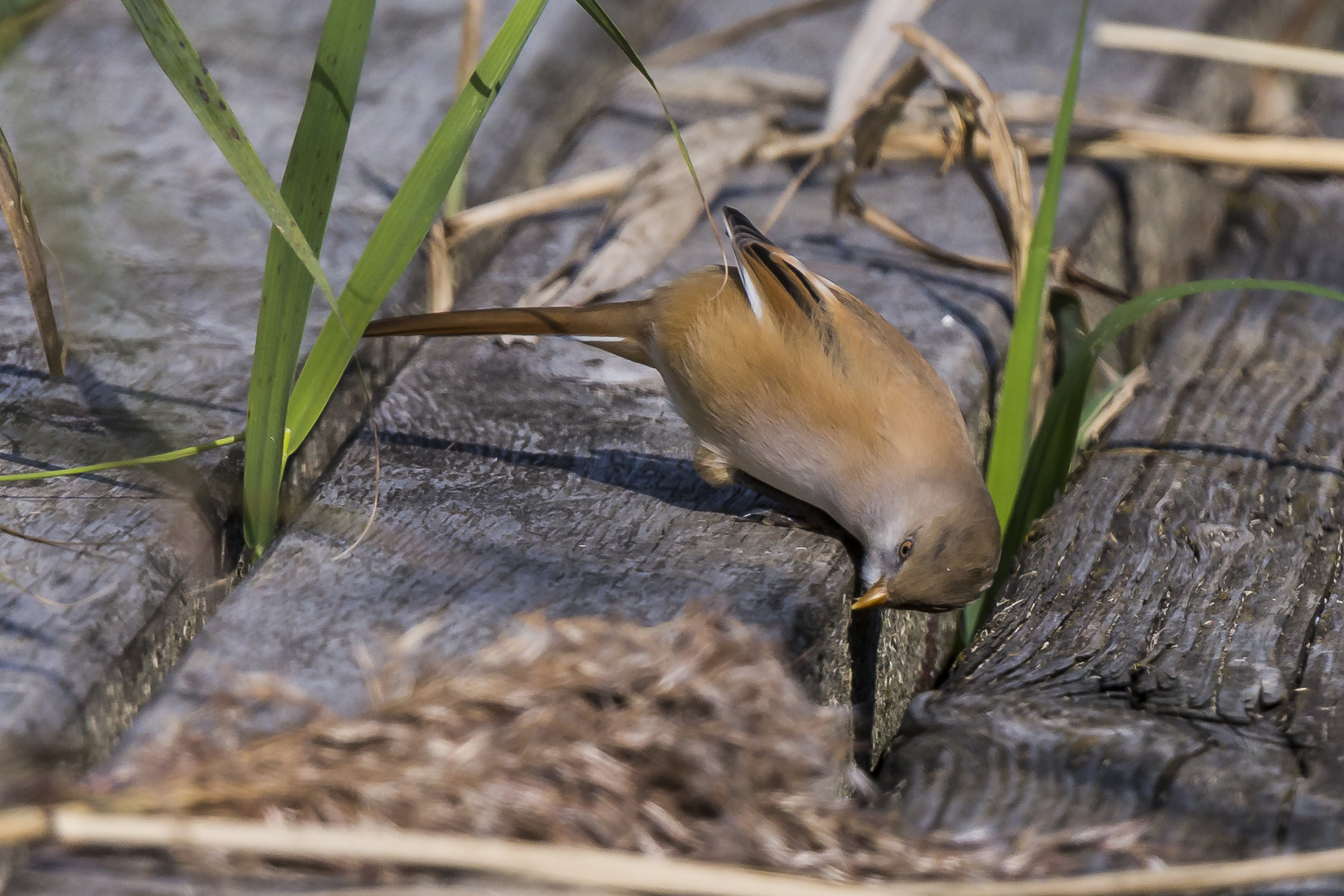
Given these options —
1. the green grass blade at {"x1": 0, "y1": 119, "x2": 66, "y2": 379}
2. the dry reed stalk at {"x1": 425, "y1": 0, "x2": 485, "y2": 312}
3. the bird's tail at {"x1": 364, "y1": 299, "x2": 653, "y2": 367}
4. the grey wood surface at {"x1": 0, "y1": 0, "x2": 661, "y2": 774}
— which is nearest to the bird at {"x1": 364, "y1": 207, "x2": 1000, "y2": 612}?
the bird's tail at {"x1": 364, "y1": 299, "x2": 653, "y2": 367}

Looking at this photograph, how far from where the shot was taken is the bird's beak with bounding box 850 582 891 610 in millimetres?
2072

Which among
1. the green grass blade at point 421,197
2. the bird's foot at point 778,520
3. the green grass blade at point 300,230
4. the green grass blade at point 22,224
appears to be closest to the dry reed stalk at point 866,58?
the bird's foot at point 778,520

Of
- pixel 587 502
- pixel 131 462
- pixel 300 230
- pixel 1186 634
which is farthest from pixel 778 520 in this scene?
pixel 131 462

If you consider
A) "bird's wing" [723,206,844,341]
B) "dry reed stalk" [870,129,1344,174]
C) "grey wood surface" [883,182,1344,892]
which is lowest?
"grey wood surface" [883,182,1344,892]

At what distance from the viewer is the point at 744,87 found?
3.50m

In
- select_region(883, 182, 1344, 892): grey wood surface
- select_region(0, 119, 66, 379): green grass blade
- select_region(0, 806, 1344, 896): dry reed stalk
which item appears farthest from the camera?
select_region(0, 119, 66, 379): green grass blade

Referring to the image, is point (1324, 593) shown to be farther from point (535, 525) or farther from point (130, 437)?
point (130, 437)

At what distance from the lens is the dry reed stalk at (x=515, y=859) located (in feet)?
4.06

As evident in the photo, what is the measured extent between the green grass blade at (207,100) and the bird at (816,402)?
2.00ft

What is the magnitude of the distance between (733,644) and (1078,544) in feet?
3.28

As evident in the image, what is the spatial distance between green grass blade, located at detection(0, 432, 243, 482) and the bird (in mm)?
383

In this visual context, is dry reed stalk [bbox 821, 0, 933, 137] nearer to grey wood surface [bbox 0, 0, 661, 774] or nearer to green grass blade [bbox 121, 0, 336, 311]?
grey wood surface [bbox 0, 0, 661, 774]

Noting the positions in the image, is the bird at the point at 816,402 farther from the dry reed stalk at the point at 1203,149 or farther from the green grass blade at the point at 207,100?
the dry reed stalk at the point at 1203,149

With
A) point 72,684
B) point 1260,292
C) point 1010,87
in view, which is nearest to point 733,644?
point 72,684
